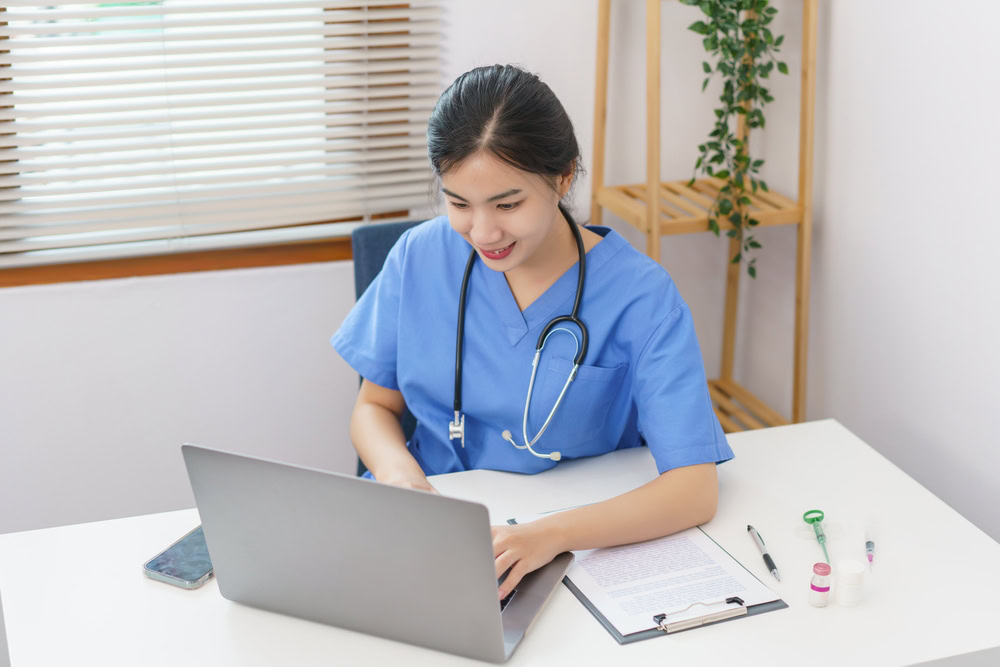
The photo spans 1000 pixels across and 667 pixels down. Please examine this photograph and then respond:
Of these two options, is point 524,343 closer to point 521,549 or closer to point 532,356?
point 532,356

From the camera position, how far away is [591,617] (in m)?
1.11

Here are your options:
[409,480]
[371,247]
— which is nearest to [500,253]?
[409,480]

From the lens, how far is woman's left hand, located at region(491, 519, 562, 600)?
1.14 metres

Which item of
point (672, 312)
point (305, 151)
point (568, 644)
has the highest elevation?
point (305, 151)

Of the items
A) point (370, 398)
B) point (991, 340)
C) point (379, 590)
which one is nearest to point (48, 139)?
point (370, 398)

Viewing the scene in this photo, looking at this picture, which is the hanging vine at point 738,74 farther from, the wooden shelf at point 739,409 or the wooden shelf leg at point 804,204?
the wooden shelf at point 739,409

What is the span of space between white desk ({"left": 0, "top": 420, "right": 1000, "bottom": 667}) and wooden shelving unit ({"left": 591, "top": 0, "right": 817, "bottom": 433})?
73 cm

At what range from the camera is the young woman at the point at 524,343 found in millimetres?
1298

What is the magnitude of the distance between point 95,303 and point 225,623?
1174 millimetres

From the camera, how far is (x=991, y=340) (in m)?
1.63

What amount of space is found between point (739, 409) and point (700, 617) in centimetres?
133

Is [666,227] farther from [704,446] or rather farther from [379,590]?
[379,590]

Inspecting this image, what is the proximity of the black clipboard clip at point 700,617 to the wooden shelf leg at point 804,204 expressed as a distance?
43.2 inches

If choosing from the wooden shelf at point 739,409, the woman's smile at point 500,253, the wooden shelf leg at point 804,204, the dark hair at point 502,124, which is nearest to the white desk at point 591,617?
the woman's smile at point 500,253
